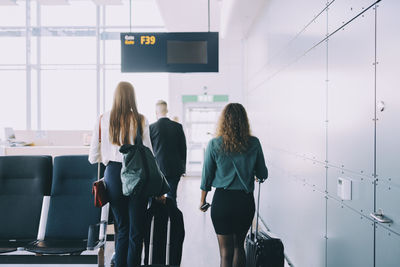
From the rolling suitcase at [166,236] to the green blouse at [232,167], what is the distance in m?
0.34

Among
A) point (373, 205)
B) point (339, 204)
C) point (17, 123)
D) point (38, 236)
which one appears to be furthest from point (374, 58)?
point (17, 123)

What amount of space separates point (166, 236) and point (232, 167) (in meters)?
0.60

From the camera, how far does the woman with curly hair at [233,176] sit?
2381 millimetres

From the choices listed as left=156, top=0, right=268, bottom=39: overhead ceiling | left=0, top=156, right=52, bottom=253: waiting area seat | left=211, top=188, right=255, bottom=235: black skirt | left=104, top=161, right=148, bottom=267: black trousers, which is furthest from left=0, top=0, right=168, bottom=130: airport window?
left=211, top=188, right=255, bottom=235: black skirt

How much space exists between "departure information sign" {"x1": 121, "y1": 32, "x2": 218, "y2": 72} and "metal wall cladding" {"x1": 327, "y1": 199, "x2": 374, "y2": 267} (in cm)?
317

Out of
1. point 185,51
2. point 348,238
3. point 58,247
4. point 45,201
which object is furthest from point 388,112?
point 185,51

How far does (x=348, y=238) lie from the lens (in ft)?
6.51

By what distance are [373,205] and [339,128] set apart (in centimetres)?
56

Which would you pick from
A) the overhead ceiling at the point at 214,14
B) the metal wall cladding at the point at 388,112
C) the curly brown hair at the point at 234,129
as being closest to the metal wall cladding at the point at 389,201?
the metal wall cladding at the point at 388,112

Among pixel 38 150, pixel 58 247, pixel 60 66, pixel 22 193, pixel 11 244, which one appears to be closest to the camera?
pixel 58 247

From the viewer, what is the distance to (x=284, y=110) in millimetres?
3676

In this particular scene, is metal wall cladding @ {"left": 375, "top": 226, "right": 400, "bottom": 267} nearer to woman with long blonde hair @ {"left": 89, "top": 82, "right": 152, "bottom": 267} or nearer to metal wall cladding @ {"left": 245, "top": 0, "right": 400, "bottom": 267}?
metal wall cladding @ {"left": 245, "top": 0, "right": 400, "bottom": 267}

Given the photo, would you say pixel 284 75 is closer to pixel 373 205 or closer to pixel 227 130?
pixel 227 130

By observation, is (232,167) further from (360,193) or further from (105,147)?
(105,147)
